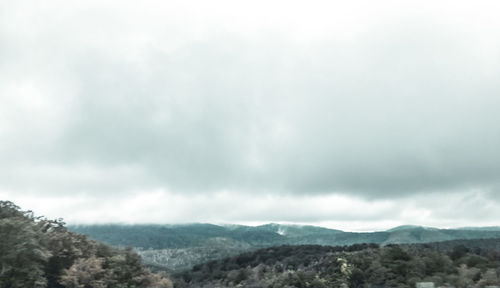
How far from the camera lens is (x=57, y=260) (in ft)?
45.2

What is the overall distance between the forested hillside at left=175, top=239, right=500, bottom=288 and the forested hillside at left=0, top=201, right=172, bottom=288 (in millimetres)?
14409

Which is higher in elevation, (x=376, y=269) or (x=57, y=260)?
(x=376, y=269)

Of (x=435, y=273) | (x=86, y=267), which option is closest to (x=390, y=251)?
(x=435, y=273)

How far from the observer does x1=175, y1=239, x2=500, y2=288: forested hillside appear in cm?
3962

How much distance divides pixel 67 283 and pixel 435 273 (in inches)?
1508

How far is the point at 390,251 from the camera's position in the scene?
56.1 m

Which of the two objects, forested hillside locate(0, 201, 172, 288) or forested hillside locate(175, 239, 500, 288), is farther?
forested hillside locate(175, 239, 500, 288)

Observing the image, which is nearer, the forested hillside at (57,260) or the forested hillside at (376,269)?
the forested hillside at (57,260)

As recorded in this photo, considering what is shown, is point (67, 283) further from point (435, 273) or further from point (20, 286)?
point (435, 273)

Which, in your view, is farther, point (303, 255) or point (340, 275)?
point (303, 255)

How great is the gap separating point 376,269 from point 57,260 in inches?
1600

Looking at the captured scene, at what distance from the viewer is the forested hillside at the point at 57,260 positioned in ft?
40.1

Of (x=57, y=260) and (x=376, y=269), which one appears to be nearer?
(x=57, y=260)

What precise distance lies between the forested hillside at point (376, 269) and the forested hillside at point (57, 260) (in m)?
14.4
